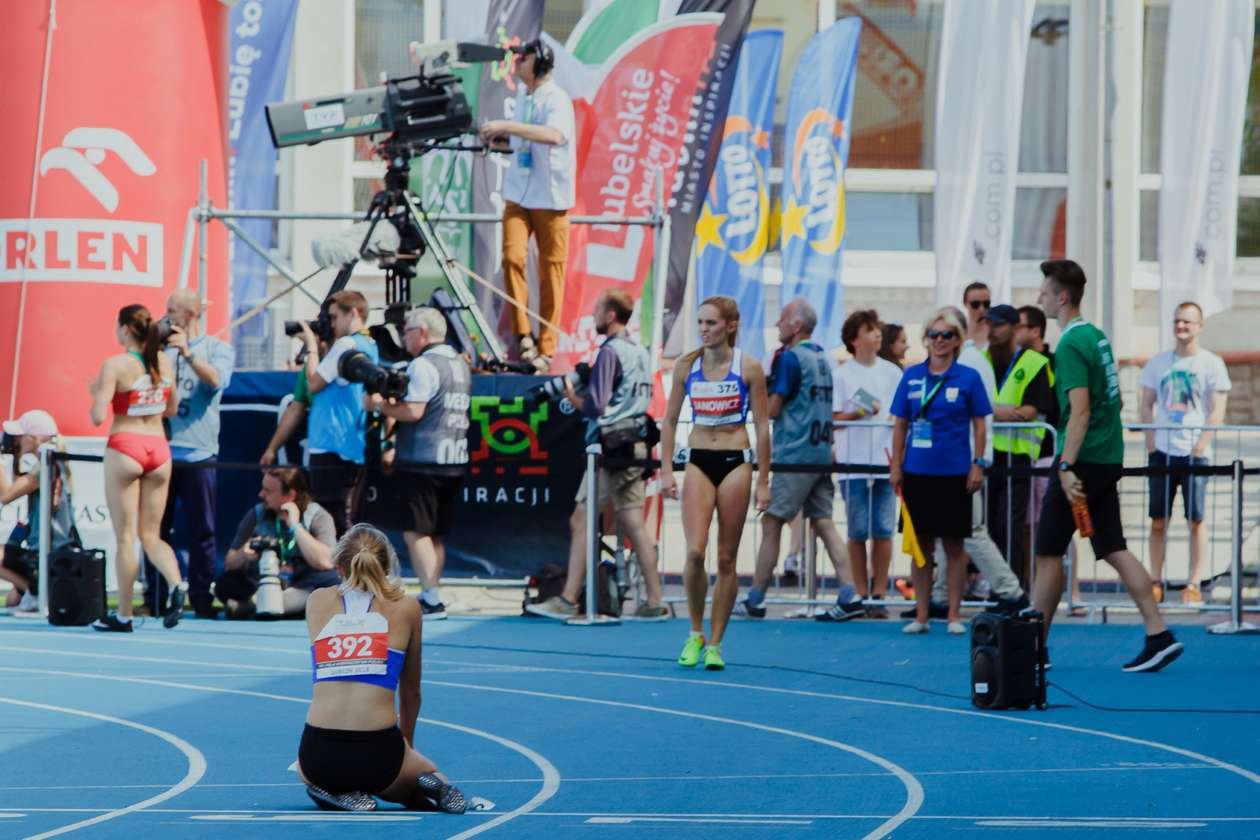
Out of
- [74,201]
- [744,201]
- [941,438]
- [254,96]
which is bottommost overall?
[941,438]

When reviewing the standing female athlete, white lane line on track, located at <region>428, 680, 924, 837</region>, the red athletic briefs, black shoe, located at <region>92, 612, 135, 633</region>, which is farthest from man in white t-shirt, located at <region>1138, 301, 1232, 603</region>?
the standing female athlete

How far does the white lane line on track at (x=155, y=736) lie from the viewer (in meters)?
6.56

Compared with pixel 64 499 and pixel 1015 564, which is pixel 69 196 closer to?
pixel 64 499

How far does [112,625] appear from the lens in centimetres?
1279

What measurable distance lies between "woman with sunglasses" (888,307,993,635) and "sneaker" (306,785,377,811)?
6.09 meters

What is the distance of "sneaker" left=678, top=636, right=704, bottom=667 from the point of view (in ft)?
36.4

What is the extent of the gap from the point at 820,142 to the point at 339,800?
15643mm

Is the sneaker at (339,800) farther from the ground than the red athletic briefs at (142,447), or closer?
closer

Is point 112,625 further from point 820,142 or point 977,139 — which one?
point 820,142

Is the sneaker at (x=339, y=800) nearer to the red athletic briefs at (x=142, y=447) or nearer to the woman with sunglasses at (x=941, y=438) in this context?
the red athletic briefs at (x=142, y=447)

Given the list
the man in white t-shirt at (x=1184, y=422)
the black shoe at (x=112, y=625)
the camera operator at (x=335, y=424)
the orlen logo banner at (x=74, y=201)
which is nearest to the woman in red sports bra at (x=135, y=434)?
the black shoe at (x=112, y=625)

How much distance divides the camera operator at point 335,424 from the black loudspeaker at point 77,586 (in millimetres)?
1429

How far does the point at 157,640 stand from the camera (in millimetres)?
12594

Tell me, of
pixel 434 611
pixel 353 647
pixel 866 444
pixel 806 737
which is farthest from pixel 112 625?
pixel 353 647
